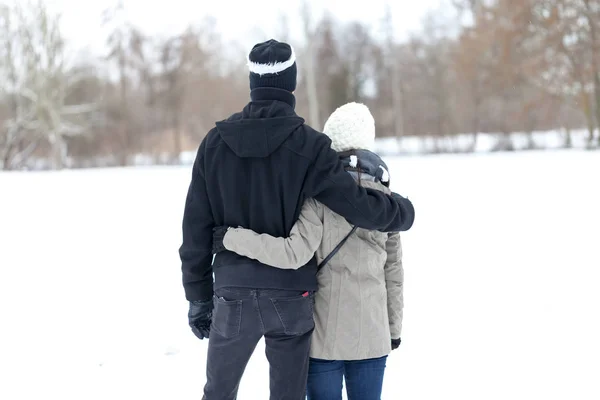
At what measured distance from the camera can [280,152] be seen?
6.84 ft

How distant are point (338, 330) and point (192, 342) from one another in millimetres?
2606

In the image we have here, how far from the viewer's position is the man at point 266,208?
6.83 ft

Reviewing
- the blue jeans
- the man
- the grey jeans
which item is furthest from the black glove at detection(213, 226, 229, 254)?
the blue jeans

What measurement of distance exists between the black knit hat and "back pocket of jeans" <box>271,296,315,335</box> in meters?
0.79

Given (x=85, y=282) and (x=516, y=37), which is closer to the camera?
(x=85, y=282)

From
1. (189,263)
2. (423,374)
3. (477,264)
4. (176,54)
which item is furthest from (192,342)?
(176,54)

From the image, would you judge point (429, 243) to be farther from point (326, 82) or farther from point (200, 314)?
point (326, 82)

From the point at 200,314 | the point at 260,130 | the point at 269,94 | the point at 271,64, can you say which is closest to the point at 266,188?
the point at 260,130

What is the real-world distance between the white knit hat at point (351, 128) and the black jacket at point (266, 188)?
169mm

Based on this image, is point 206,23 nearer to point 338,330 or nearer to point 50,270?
point 50,270

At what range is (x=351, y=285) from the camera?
7.41ft

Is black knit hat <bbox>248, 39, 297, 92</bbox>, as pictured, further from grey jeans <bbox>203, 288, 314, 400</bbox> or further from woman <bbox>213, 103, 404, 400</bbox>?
grey jeans <bbox>203, 288, 314, 400</bbox>

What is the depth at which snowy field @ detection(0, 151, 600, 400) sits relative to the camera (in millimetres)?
3846

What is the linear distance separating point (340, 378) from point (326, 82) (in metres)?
32.2
